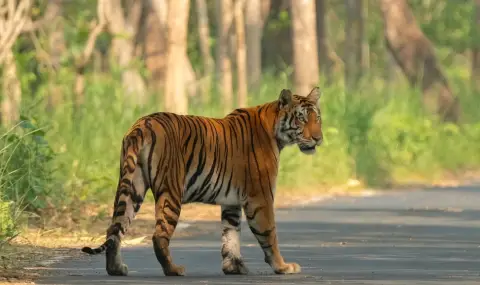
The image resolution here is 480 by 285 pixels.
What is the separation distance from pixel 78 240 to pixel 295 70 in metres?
13.7

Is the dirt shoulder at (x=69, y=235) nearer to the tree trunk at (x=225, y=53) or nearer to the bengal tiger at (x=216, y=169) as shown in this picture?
the bengal tiger at (x=216, y=169)

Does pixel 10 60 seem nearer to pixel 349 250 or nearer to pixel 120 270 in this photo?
pixel 349 250

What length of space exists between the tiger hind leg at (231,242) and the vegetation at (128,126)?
1770 millimetres

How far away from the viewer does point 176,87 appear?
26172 millimetres

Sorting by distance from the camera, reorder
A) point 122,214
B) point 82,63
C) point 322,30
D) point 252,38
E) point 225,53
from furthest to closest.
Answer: point 322,30 < point 252,38 < point 225,53 < point 82,63 < point 122,214

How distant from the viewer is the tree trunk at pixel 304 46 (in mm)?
31125

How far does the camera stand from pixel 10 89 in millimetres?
22547

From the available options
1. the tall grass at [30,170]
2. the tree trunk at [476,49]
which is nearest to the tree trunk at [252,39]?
the tree trunk at [476,49]

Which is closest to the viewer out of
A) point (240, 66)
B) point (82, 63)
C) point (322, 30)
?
point (82, 63)

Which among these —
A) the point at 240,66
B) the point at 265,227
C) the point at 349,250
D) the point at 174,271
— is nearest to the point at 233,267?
the point at 265,227

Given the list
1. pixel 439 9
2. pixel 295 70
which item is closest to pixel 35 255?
pixel 295 70

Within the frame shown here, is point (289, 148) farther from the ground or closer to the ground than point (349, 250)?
closer to the ground

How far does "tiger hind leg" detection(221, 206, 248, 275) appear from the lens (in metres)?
14.2

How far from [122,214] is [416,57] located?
25.7 meters
